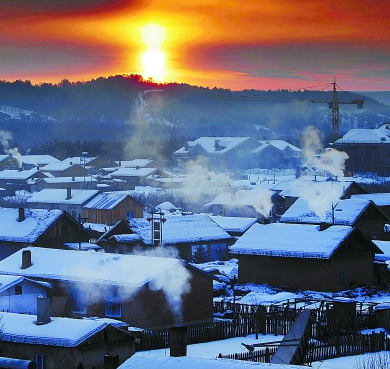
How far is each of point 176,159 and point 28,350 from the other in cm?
14288

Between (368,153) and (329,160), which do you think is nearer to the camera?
(368,153)

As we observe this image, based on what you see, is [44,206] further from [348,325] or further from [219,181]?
[348,325]

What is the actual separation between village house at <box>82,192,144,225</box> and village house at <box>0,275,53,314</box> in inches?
1611

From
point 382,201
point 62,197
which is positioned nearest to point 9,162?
point 62,197

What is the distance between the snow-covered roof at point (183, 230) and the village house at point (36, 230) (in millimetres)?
3625

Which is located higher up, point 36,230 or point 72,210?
point 72,210

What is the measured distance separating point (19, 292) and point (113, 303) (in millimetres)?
4121

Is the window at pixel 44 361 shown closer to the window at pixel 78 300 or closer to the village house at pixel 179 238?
the window at pixel 78 300

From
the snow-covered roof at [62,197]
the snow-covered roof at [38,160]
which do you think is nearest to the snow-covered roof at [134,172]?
the snow-covered roof at [38,160]

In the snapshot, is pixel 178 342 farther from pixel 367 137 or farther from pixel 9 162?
pixel 9 162

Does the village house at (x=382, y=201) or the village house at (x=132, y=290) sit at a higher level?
the village house at (x=382, y=201)

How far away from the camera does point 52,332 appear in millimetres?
23359

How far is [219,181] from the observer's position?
120812mm

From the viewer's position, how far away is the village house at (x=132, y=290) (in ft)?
105
